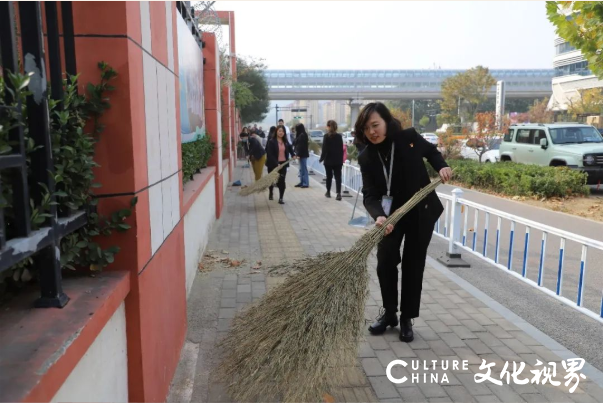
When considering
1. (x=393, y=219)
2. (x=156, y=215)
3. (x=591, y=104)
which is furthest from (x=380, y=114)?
(x=591, y=104)

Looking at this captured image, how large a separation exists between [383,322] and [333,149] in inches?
287

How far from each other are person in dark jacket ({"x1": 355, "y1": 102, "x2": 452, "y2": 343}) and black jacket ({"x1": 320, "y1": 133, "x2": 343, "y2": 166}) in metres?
7.12

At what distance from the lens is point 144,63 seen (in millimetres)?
2479

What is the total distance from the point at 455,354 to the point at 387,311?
584mm

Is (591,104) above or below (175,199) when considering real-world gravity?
above

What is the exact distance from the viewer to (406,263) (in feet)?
12.1

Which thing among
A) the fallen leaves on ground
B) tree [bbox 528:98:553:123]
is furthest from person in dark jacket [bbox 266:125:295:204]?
tree [bbox 528:98:553:123]

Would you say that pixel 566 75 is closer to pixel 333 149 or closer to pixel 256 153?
pixel 256 153

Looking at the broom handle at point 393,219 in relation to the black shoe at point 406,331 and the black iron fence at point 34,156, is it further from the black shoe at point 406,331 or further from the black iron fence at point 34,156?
the black iron fence at point 34,156

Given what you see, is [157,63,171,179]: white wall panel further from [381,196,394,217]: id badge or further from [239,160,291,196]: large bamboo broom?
[239,160,291,196]: large bamboo broom

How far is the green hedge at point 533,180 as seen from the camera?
10.9 m

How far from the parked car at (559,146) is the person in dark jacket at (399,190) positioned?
10.6 meters

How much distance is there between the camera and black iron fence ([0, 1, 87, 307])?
1520 millimetres

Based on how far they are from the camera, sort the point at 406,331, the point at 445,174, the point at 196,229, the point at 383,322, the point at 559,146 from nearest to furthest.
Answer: the point at 445,174
the point at 406,331
the point at 383,322
the point at 196,229
the point at 559,146
